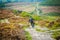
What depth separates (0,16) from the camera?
2490 millimetres

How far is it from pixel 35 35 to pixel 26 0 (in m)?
0.66

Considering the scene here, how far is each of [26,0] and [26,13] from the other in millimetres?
241

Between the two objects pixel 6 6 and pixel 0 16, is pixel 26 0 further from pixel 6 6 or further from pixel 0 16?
pixel 0 16

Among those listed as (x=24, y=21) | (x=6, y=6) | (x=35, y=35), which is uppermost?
(x=6, y=6)

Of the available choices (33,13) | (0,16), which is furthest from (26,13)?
(0,16)

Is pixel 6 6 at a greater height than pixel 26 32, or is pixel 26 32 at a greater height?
pixel 6 6

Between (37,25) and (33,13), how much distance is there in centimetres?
23

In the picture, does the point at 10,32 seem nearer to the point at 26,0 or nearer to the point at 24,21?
the point at 24,21

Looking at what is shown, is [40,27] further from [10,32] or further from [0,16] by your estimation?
[0,16]

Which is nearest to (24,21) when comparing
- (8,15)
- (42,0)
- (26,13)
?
(26,13)

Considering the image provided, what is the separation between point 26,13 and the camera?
2551 mm

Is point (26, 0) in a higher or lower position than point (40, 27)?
higher

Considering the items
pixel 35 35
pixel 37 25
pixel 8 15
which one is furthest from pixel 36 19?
pixel 8 15

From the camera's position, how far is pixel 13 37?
2441 millimetres
